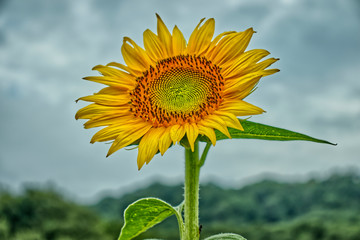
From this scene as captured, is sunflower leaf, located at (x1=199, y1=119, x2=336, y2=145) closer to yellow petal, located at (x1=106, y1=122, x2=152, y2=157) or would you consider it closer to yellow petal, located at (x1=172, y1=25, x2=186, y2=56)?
yellow petal, located at (x1=106, y1=122, x2=152, y2=157)

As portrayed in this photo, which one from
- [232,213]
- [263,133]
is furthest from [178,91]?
[232,213]

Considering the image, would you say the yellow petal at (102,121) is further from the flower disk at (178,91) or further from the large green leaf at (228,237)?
the large green leaf at (228,237)

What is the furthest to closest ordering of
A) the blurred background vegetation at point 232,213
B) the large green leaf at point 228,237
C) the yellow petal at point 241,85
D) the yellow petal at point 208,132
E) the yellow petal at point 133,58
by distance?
the blurred background vegetation at point 232,213 → the yellow petal at point 133,58 → the large green leaf at point 228,237 → the yellow petal at point 241,85 → the yellow petal at point 208,132

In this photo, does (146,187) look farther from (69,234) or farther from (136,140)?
(136,140)

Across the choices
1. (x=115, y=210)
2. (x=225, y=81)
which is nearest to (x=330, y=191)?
(x=115, y=210)

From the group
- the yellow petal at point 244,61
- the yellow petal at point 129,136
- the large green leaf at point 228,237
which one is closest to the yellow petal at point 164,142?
the yellow petal at point 129,136

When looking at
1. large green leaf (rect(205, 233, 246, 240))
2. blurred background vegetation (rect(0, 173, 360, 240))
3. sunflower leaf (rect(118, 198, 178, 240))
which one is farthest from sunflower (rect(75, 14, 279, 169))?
blurred background vegetation (rect(0, 173, 360, 240))
